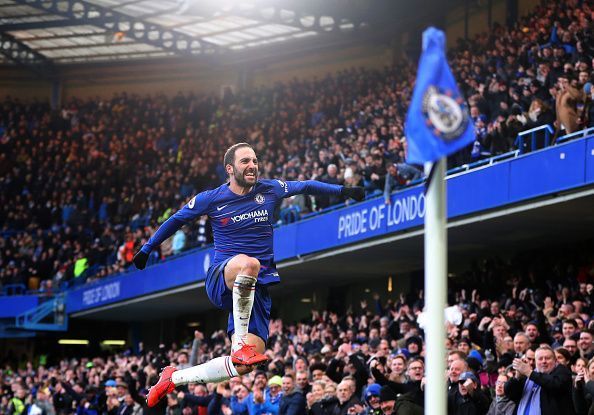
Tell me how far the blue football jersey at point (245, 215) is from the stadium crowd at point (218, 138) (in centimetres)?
881

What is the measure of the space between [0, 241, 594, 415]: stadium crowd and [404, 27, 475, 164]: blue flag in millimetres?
5664

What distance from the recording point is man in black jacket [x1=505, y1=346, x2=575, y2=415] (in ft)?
33.5

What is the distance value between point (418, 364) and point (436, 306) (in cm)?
740

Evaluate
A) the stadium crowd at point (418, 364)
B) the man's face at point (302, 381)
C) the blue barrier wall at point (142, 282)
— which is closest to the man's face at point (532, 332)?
the stadium crowd at point (418, 364)

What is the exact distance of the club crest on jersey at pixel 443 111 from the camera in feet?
15.6

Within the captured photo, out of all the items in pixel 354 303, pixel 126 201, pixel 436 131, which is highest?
pixel 126 201

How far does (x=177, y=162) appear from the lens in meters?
36.6

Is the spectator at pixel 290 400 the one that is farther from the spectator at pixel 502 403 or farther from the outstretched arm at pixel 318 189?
the outstretched arm at pixel 318 189

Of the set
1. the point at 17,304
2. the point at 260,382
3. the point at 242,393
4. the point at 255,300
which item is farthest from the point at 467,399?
the point at 17,304

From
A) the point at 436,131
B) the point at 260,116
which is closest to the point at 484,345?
the point at 436,131

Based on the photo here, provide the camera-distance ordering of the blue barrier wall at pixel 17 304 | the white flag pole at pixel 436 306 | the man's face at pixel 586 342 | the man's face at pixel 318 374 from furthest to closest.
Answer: the blue barrier wall at pixel 17 304 → the man's face at pixel 318 374 → the man's face at pixel 586 342 → the white flag pole at pixel 436 306

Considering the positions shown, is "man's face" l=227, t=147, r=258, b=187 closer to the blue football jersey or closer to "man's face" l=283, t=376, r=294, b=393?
the blue football jersey

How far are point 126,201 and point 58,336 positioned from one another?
6.70 m

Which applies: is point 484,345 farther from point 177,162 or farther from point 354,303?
point 177,162
